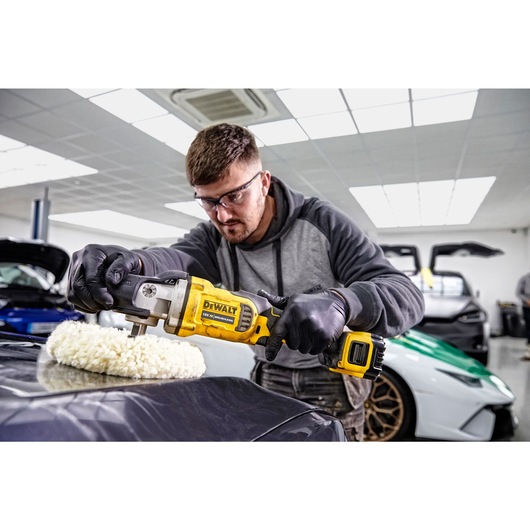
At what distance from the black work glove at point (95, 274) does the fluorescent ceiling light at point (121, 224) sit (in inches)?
11.9

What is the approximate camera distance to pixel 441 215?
2.28 metres

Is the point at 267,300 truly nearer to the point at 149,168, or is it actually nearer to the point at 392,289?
the point at 392,289

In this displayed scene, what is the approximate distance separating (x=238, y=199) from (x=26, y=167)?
1102 mm

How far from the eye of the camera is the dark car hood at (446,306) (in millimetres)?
2635

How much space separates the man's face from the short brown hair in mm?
17

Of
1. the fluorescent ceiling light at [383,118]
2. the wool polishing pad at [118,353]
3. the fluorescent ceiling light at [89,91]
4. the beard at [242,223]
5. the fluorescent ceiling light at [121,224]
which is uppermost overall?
the fluorescent ceiling light at [383,118]

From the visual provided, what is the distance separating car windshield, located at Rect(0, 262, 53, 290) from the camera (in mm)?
2270

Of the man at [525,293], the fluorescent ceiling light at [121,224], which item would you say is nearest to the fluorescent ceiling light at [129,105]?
the fluorescent ceiling light at [121,224]

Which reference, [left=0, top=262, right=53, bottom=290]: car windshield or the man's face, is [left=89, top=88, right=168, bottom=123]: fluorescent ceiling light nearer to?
the man's face

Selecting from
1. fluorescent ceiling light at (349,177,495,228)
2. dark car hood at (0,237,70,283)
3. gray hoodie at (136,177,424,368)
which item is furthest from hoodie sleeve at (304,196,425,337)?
dark car hood at (0,237,70,283)

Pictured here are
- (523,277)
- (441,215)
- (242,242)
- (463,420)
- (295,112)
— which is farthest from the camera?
(441,215)

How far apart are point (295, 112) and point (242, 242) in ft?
4.20

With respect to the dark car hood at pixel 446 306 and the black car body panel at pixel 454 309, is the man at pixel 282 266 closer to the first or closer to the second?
the black car body panel at pixel 454 309
